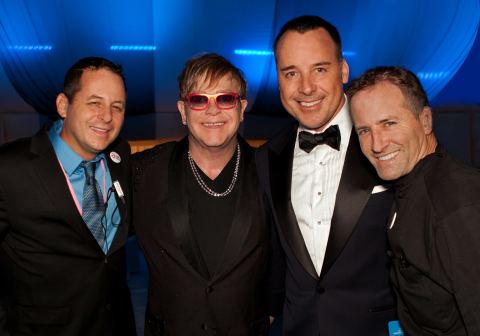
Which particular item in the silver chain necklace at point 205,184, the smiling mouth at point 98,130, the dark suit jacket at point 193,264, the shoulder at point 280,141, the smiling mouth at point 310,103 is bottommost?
the dark suit jacket at point 193,264

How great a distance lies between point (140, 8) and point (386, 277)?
6829 millimetres

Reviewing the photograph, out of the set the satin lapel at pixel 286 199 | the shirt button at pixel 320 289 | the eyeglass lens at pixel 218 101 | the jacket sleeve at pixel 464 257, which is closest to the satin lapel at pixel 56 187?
the eyeglass lens at pixel 218 101

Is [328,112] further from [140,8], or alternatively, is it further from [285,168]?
[140,8]

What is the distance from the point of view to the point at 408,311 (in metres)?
1.35

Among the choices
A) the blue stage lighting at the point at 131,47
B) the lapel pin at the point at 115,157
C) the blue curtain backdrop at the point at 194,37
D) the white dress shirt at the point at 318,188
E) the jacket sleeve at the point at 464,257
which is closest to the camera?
the jacket sleeve at the point at 464,257

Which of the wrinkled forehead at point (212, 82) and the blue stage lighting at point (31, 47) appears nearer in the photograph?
the wrinkled forehead at point (212, 82)

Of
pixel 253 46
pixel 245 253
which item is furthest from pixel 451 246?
pixel 253 46

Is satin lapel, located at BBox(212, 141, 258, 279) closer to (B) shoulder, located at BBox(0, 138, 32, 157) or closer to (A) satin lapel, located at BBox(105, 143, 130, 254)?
(A) satin lapel, located at BBox(105, 143, 130, 254)

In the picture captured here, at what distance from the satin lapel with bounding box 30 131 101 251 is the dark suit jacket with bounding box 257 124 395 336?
0.79 m

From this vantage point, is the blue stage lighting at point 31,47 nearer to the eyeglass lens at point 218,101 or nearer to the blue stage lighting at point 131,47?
the blue stage lighting at point 131,47

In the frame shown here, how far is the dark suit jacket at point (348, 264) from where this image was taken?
162 cm

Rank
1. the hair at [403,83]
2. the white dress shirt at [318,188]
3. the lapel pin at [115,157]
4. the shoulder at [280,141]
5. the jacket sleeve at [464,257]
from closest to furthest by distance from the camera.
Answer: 1. the jacket sleeve at [464,257]
2. the hair at [403,83]
3. the white dress shirt at [318,188]
4. the shoulder at [280,141]
5. the lapel pin at [115,157]

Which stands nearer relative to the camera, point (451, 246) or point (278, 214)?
point (451, 246)

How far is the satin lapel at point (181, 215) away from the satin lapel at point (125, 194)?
23 cm
